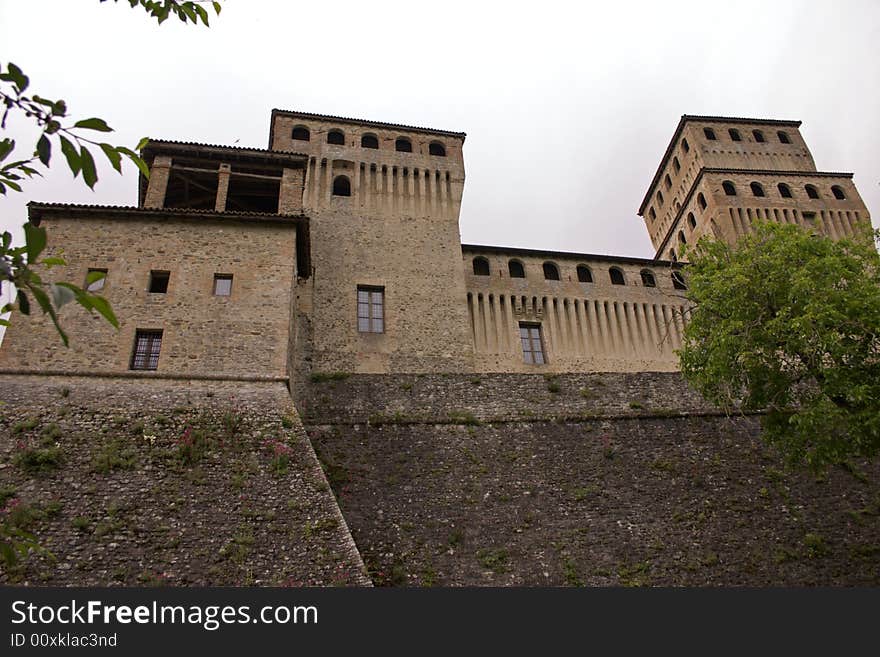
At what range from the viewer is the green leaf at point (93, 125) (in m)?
3.10

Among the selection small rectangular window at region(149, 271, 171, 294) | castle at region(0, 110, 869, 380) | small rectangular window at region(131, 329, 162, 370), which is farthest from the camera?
small rectangular window at region(149, 271, 171, 294)

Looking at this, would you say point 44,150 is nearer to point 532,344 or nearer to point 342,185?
point 532,344

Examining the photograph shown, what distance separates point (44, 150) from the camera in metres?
3.30

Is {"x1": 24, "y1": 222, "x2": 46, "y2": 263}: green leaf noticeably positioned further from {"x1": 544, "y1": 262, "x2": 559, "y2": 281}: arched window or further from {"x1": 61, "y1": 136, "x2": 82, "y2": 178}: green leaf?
{"x1": 544, "y1": 262, "x2": 559, "y2": 281}: arched window

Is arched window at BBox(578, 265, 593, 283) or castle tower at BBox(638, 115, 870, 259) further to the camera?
castle tower at BBox(638, 115, 870, 259)

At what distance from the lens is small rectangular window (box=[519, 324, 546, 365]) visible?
2547 cm

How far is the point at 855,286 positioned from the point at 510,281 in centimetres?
1481

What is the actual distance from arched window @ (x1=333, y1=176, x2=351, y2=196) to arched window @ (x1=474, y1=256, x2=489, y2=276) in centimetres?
582

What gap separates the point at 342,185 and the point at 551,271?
928 centimetres

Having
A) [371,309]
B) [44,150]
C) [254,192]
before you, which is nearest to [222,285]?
[254,192]

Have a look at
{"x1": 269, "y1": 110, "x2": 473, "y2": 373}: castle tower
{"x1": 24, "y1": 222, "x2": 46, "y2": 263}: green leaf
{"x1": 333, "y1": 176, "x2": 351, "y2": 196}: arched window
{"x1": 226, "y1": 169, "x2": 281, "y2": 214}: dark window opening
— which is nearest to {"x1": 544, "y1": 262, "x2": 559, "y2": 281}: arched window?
{"x1": 269, "y1": 110, "x2": 473, "y2": 373}: castle tower

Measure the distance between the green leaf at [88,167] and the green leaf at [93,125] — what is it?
0.10 meters

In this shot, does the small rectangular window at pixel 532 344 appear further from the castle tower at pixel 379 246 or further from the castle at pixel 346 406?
the castle tower at pixel 379 246

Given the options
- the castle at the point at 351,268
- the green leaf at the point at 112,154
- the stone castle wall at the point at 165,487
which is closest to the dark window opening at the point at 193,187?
the castle at the point at 351,268
